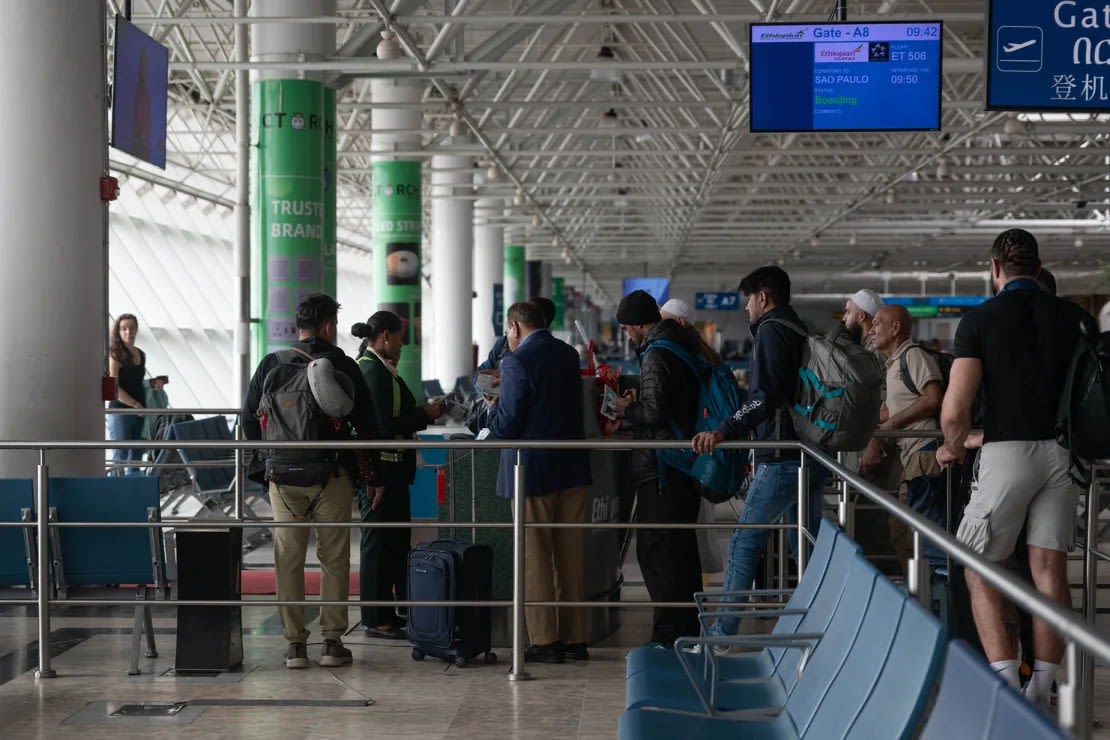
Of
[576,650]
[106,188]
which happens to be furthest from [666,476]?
[106,188]

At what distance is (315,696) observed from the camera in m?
6.50

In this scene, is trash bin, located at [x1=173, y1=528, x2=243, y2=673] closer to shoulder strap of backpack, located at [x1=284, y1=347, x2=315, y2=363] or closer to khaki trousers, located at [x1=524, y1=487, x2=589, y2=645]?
shoulder strap of backpack, located at [x1=284, y1=347, x2=315, y2=363]

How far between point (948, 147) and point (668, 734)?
23.5m

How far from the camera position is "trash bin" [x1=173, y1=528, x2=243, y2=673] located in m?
6.96

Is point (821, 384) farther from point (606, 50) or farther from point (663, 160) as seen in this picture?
point (663, 160)

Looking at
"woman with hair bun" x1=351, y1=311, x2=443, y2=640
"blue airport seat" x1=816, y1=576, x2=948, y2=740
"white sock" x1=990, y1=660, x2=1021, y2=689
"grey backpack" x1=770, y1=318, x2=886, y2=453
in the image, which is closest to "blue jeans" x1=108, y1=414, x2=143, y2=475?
"woman with hair bun" x1=351, y1=311, x2=443, y2=640

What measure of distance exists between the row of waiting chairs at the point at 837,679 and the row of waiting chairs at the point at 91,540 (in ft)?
9.06

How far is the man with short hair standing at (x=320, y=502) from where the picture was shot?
274 inches

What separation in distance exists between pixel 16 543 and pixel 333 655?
1.62 metres

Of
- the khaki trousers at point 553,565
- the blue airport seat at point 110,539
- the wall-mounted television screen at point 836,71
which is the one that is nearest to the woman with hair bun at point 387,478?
the khaki trousers at point 553,565

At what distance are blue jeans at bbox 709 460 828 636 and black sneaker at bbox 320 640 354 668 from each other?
72.0 inches

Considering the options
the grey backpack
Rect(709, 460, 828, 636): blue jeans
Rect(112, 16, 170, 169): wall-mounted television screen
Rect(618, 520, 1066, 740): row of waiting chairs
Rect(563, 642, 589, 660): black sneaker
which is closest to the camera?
Rect(618, 520, 1066, 740): row of waiting chairs

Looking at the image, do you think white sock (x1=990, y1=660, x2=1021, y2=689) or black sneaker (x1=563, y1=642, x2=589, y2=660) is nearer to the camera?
white sock (x1=990, y1=660, x2=1021, y2=689)

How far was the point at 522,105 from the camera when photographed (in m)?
22.0
